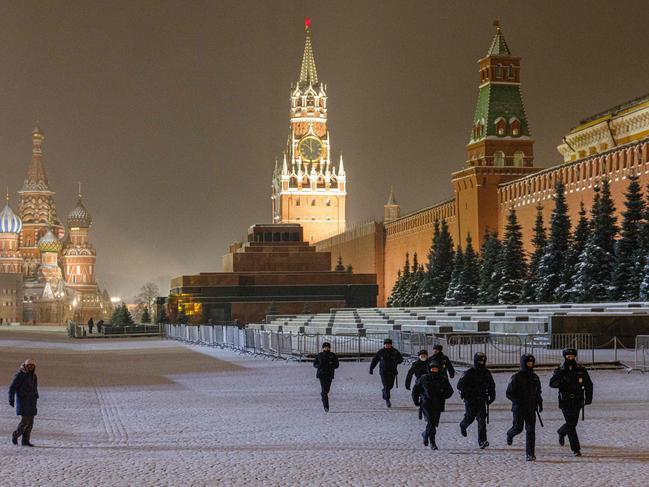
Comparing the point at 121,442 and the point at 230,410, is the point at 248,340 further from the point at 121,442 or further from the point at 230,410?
the point at 121,442

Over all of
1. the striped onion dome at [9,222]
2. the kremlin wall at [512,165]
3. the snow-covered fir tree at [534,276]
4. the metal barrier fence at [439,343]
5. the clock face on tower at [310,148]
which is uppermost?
the clock face on tower at [310,148]

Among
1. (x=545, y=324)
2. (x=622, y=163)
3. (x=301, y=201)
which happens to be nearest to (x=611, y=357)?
(x=545, y=324)

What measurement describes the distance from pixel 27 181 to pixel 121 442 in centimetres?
13335

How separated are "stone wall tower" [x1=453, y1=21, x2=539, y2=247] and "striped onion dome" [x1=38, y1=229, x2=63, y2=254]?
275 feet

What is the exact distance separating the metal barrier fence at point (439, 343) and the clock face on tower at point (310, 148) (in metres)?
106

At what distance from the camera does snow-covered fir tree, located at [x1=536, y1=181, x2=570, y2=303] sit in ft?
112

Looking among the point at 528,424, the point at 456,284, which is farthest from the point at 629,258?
the point at 528,424

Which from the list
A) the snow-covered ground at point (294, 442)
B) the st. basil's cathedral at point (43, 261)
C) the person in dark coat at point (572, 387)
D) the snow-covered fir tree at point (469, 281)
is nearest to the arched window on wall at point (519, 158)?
the snow-covered fir tree at point (469, 281)

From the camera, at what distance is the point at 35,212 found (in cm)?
13675

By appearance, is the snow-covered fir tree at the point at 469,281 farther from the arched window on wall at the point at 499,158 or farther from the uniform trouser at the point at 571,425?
the uniform trouser at the point at 571,425

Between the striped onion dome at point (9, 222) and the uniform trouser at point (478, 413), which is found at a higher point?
the striped onion dome at point (9, 222)

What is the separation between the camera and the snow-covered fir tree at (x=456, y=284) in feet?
143

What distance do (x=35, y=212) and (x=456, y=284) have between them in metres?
101

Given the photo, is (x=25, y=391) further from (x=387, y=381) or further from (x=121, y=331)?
(x=121, y=331)
